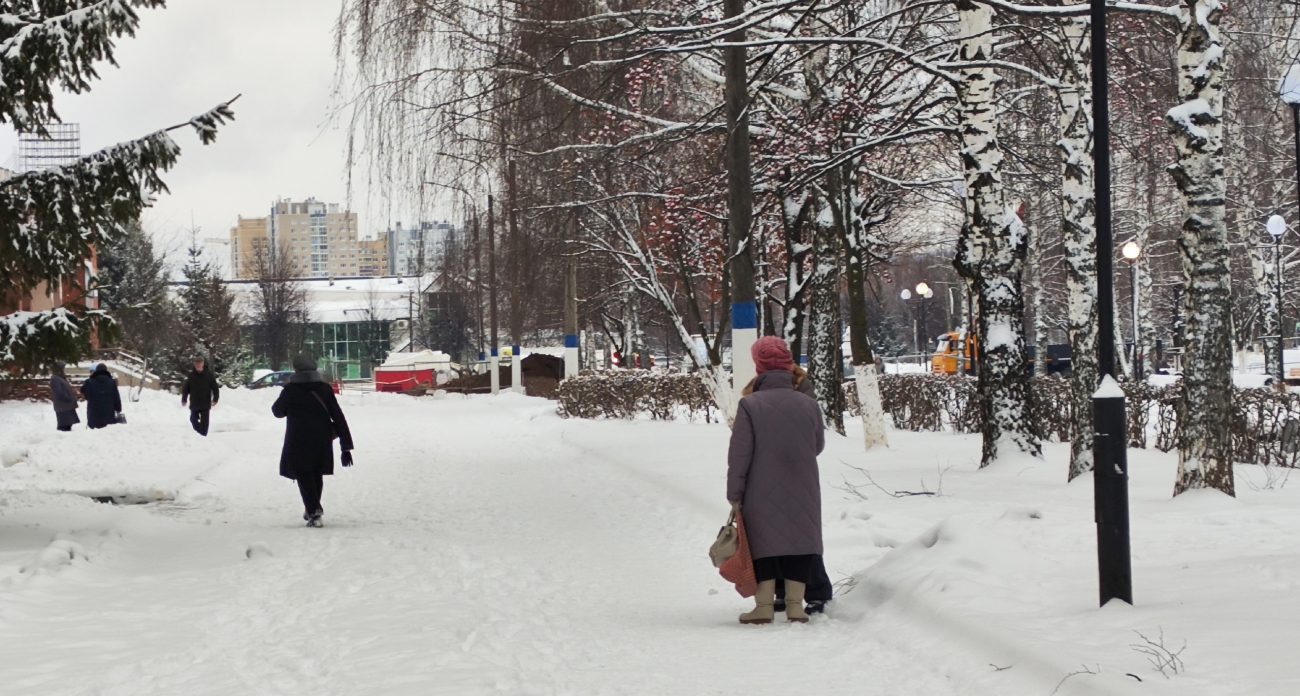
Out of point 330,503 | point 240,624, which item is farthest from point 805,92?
point 240,624

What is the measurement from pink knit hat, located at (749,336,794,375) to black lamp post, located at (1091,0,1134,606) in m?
1.92

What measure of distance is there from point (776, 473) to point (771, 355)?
731 millimetres

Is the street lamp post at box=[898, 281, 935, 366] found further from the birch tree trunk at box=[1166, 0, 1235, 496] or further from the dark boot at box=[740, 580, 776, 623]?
the dark boot at box=[740, 580, 776, 623]

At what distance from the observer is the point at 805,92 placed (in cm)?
2075

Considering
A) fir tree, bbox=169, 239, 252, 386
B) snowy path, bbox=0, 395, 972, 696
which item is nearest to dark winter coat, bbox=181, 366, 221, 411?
snowy path, bbox=0, 395, 972, 696

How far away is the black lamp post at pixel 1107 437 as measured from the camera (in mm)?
6812

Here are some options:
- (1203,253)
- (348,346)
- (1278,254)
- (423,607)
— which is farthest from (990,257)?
(348,346)

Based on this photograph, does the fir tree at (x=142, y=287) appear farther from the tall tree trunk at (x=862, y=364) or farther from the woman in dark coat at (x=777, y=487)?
the woman in dark coat at (x=777, y=487)

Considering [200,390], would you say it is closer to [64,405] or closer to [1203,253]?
[64,405]

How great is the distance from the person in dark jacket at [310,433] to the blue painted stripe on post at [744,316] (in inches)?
189

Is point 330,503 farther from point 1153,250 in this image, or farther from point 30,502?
point 1153,250

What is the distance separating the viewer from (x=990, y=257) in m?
15.1

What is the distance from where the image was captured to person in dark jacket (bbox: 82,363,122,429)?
26.4 m

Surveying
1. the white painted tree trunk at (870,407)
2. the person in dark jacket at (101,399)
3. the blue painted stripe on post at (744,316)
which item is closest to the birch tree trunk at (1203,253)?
the blue painted stripe on post at (744,316)
